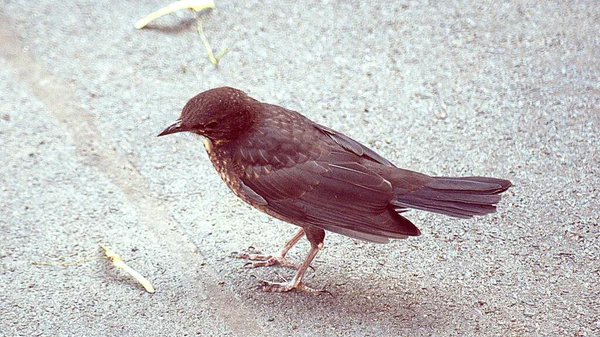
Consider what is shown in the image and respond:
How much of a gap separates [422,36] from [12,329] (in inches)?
143

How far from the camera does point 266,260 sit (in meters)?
4.28

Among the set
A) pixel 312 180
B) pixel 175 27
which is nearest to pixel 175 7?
pixel 175 27

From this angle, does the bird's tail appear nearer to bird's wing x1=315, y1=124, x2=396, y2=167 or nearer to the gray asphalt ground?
bird's wing x1=315, y1=124, x2=396, y2=167

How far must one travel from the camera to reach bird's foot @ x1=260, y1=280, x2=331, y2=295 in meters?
4.06

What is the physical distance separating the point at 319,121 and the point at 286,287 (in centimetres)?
A: 149

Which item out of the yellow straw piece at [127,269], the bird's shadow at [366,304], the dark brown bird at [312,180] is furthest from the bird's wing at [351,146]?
the yellow straw piece at [127,269]

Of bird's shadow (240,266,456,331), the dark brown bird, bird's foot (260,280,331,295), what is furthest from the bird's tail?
bird's foot (260,280,331,295)

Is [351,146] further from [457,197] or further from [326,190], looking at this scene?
[457,197]

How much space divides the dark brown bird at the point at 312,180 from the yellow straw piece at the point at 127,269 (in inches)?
24.1

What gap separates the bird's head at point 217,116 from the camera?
385 cm

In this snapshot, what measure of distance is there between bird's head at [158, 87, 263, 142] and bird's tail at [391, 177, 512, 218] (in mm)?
881

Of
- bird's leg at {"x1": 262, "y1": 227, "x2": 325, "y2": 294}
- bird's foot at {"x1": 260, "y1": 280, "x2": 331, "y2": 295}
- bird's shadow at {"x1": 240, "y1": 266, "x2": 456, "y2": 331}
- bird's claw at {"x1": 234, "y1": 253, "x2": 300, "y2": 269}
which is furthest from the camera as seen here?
bird's claw at {"x1": 234, "y1": 253, "x2": 300, "y2": 269}

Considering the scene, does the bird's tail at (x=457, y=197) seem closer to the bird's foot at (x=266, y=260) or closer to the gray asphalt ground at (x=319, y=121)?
the gray asphalt ground at (x=319, y=121)

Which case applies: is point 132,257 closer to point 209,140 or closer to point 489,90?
point 209,140
